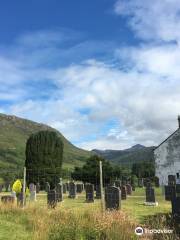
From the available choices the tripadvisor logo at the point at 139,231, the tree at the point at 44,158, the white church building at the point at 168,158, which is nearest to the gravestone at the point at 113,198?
the tripadvisor logo at the point at 139,231

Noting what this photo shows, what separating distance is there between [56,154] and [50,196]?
29.5 m

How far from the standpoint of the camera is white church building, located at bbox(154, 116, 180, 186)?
57.6m

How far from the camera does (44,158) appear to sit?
56.7m

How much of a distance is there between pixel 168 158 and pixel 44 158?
17.5 m

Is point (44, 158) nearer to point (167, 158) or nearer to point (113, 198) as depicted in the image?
point (167, 158)

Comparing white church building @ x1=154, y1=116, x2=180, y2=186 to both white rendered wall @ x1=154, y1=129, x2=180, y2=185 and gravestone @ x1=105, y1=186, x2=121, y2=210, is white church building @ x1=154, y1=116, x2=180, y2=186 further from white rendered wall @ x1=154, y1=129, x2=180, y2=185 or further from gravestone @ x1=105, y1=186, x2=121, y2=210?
gravestone @ x1=105, y1=186, x2=121, y2=210

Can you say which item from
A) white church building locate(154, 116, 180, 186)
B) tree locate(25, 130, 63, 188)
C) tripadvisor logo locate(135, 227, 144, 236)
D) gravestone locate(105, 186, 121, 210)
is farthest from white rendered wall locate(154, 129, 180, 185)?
tripadvisor logo locate(135, 227, 144, 236)

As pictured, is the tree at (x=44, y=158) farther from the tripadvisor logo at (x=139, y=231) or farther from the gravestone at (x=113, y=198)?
the tripadvisor logo at (x=139, y=231)

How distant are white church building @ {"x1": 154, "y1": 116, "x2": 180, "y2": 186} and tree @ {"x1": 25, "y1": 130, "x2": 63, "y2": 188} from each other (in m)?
14.2

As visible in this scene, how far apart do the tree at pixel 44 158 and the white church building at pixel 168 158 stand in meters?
14.2

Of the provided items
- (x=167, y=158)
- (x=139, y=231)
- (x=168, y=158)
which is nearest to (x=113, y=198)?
(x=139, y=231)

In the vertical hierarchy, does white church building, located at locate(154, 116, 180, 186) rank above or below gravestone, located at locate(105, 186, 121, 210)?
above

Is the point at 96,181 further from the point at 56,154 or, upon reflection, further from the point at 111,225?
the point at 111,225

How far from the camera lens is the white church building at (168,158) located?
2267 inches
